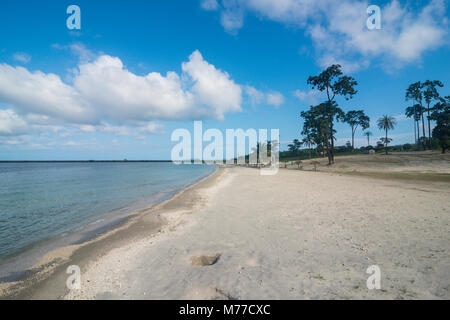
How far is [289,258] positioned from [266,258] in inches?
24.3

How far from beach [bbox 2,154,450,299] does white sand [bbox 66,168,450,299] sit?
0.02 meters

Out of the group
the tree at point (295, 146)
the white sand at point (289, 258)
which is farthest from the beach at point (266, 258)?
the tree at point (295, 146)

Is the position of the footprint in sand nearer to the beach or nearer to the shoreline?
the beach

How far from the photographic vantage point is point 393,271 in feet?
14.2

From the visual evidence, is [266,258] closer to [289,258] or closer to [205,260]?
[289,258]

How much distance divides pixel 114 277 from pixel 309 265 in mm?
4916

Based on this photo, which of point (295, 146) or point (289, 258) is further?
point (295, 146)

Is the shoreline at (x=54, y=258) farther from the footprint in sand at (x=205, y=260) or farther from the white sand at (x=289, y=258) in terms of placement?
the footprint in sand at (x=205, y=260)

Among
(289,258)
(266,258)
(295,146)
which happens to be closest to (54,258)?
(266,258)

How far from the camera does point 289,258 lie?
5.16m

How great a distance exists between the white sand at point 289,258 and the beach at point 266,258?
0.08 feet

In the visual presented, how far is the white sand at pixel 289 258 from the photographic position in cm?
396

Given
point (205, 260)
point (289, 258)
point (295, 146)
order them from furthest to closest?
point (295, 146) → point (205, 260) → point (289, 258)

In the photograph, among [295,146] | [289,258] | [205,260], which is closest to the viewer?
[289,258]
